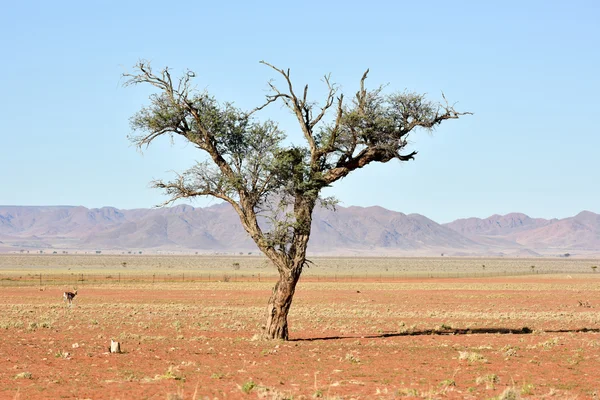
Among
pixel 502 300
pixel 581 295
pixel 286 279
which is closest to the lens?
pixel 286 279

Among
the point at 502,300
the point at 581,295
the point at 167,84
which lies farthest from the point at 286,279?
the point at 581,295

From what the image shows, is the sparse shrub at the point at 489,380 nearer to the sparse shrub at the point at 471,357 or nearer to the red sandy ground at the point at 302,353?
the red sandy ground at the point at 302,353

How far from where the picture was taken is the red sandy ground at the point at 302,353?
55.8ft

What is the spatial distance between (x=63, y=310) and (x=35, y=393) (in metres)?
27.6

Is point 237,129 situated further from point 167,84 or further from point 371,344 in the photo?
point 371,344

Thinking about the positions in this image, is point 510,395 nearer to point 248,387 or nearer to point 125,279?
point 248,387

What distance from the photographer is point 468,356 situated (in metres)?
21.4

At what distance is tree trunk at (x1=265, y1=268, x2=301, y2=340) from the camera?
84.3ft

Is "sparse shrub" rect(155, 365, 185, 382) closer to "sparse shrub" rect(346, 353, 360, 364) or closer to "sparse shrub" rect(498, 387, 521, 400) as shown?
"sparse shrub" rect(346, 353, 360, 364)

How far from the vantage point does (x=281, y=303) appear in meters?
25.8

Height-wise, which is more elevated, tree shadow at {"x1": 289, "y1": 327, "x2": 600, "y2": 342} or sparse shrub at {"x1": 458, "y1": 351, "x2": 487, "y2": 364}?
sparse shrub at {"x1": 458, "y1": 351, "x2": 487, "y2": 364}

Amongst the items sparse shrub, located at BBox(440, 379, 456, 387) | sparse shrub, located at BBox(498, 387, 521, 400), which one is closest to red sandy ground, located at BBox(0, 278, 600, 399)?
sparse shrub, located at BBox(440, 379, 456, 387)

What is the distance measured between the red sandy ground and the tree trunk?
72 centimetres

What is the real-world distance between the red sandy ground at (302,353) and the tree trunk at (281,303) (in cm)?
72
